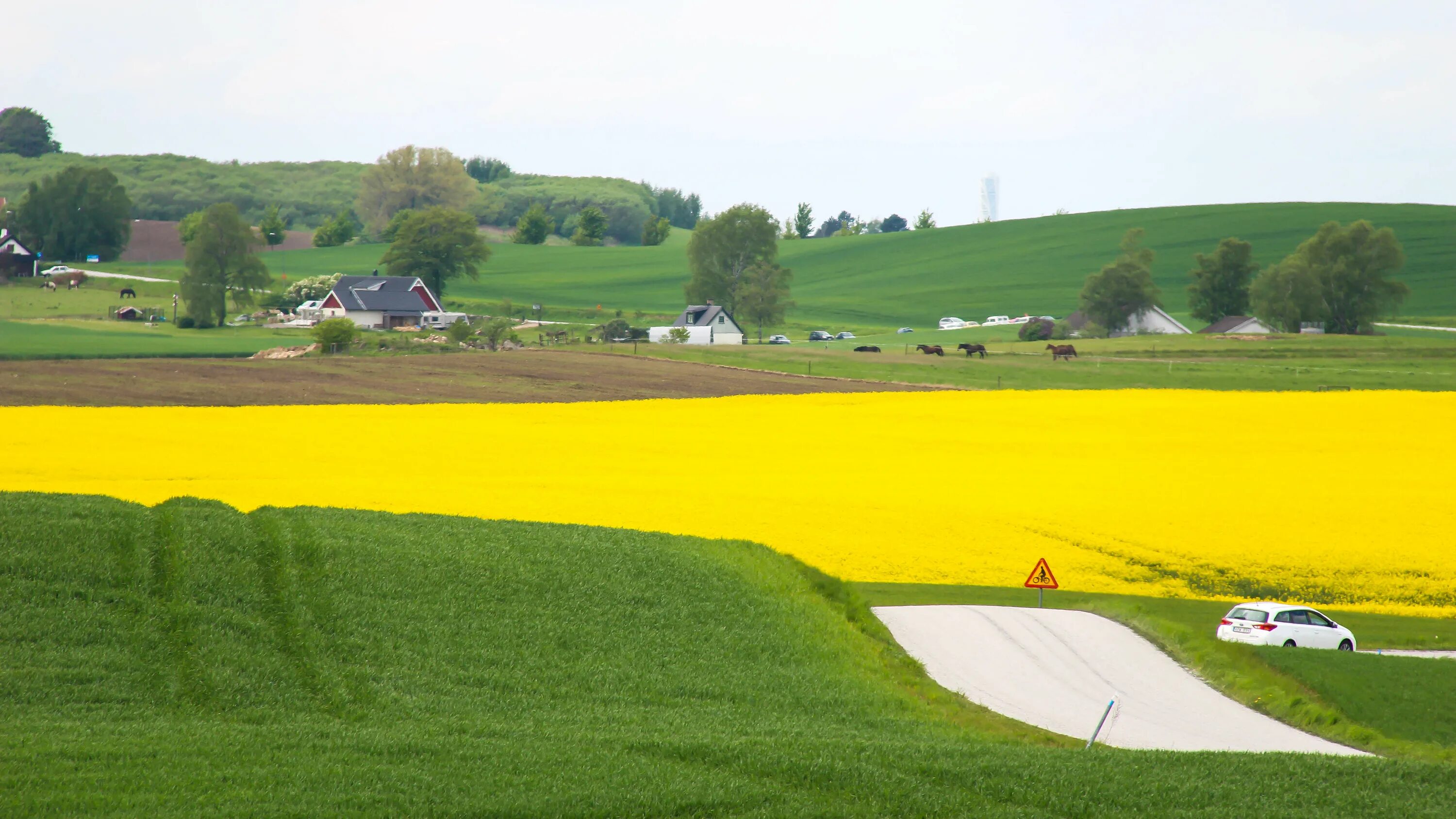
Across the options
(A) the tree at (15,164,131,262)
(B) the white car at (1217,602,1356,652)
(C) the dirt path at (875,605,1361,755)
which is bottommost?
(C) the dirt path at (875,605,1361,755)

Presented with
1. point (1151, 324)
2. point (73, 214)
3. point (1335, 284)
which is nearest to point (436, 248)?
point (73, 214)

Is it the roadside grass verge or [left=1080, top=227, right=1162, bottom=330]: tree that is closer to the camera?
the roadside grass verge

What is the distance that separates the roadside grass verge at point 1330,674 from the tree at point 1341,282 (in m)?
87.4

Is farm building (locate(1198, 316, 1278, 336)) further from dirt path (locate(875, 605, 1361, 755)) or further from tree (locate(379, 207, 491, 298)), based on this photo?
dirt path (locate(875, 605, 1361, 755))

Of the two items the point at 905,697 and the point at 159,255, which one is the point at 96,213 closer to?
the point at 159,255

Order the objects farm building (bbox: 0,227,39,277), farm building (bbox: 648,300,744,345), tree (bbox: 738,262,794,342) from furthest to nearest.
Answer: farm building (bbox: 0,227,39,277)
tree (bbox: 738,262,794,342)
farm building (bbox: 648,300,744,345)

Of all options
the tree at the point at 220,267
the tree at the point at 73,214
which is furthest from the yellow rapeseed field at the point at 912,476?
the tree at the point at 73,214

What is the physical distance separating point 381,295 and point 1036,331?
209 ft

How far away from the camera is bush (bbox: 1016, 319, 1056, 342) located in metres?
112

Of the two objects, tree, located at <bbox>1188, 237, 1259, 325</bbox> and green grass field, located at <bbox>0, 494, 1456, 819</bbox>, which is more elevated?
tree, located at <bbox>1188, 237, 1259, 325</bbox>

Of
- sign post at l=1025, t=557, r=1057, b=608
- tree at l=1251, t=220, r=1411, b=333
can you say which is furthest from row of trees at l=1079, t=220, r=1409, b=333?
sign post at l=1025, t=557, r=1057, b=608

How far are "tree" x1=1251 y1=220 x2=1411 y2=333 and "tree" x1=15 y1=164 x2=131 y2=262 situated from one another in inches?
5515

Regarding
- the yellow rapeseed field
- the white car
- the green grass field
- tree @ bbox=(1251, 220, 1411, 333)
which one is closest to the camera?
the green grass field

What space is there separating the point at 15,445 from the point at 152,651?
2632 centimetres
